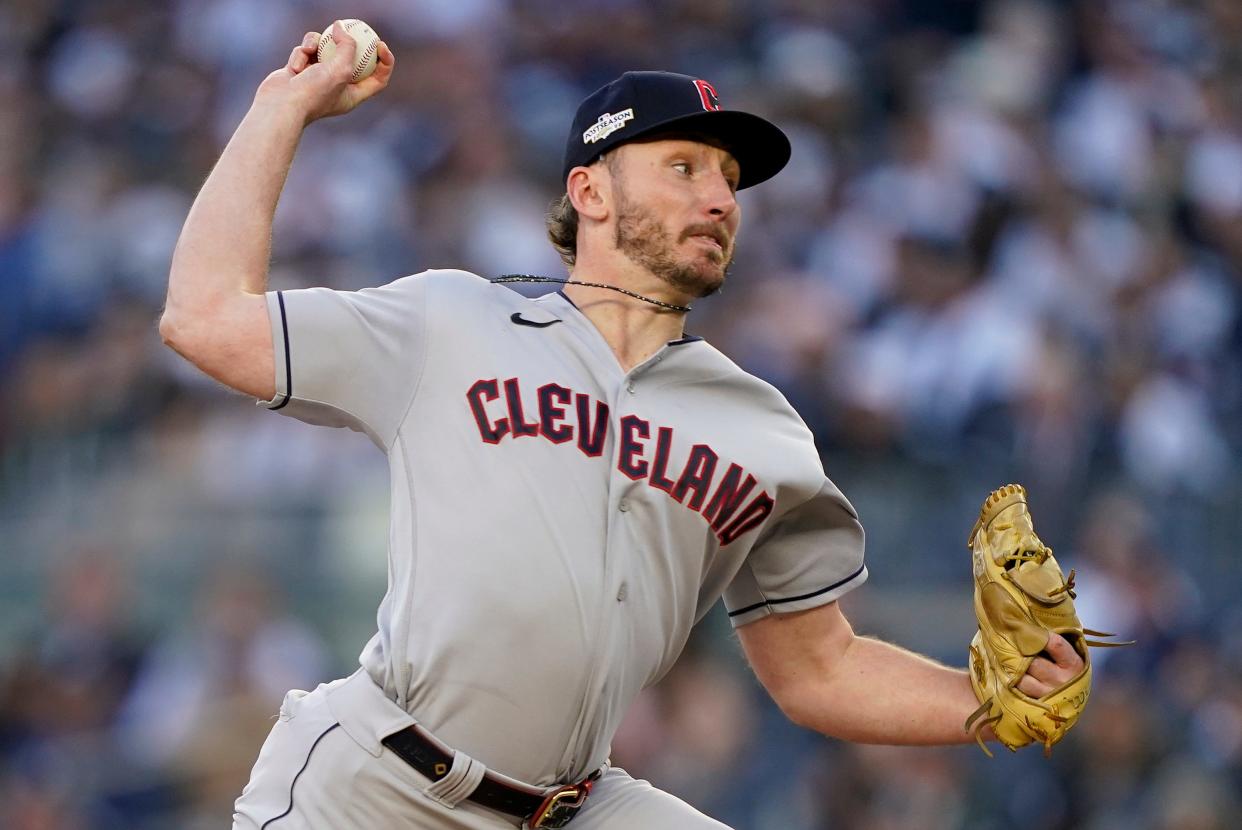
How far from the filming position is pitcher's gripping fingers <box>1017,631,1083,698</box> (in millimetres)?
3441

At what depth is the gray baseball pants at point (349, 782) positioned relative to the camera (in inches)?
127

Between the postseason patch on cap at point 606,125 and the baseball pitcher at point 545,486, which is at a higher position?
the postseason patch on cap at point 606,125

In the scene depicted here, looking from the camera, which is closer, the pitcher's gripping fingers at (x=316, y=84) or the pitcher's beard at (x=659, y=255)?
the pitcher's gripping fingers at (x=316, y=84)

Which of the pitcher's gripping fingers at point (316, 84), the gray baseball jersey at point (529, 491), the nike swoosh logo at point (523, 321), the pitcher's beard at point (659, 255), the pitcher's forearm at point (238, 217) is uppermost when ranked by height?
the pitcher's gripping fingers at point (316, 84)

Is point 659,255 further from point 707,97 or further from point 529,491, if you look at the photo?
point 529,491

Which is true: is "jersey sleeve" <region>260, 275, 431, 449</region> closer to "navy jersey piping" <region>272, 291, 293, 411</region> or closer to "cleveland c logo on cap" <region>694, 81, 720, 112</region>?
"navy jersey piping" <region>272, 291, 293, 411</region>

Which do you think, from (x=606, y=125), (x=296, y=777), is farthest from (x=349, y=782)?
(x=606, y=125)

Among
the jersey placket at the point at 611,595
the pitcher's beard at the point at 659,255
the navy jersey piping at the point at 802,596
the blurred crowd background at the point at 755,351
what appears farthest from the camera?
the blurred crowd background at the point at 755,351

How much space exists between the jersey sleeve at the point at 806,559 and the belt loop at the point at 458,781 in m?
0.80

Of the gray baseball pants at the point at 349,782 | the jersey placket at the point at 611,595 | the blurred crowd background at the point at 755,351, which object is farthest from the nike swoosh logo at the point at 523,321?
the blurred crowd background at the point at 755,351

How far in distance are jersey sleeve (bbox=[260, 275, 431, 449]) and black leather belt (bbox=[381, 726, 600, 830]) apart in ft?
1.85

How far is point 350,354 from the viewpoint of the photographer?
3279 millimetres

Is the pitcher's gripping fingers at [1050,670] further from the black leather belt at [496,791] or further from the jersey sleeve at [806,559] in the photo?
the black leather belt at [496,791]

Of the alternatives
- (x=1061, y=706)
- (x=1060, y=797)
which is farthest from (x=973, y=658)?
(x=1060, y=797)
